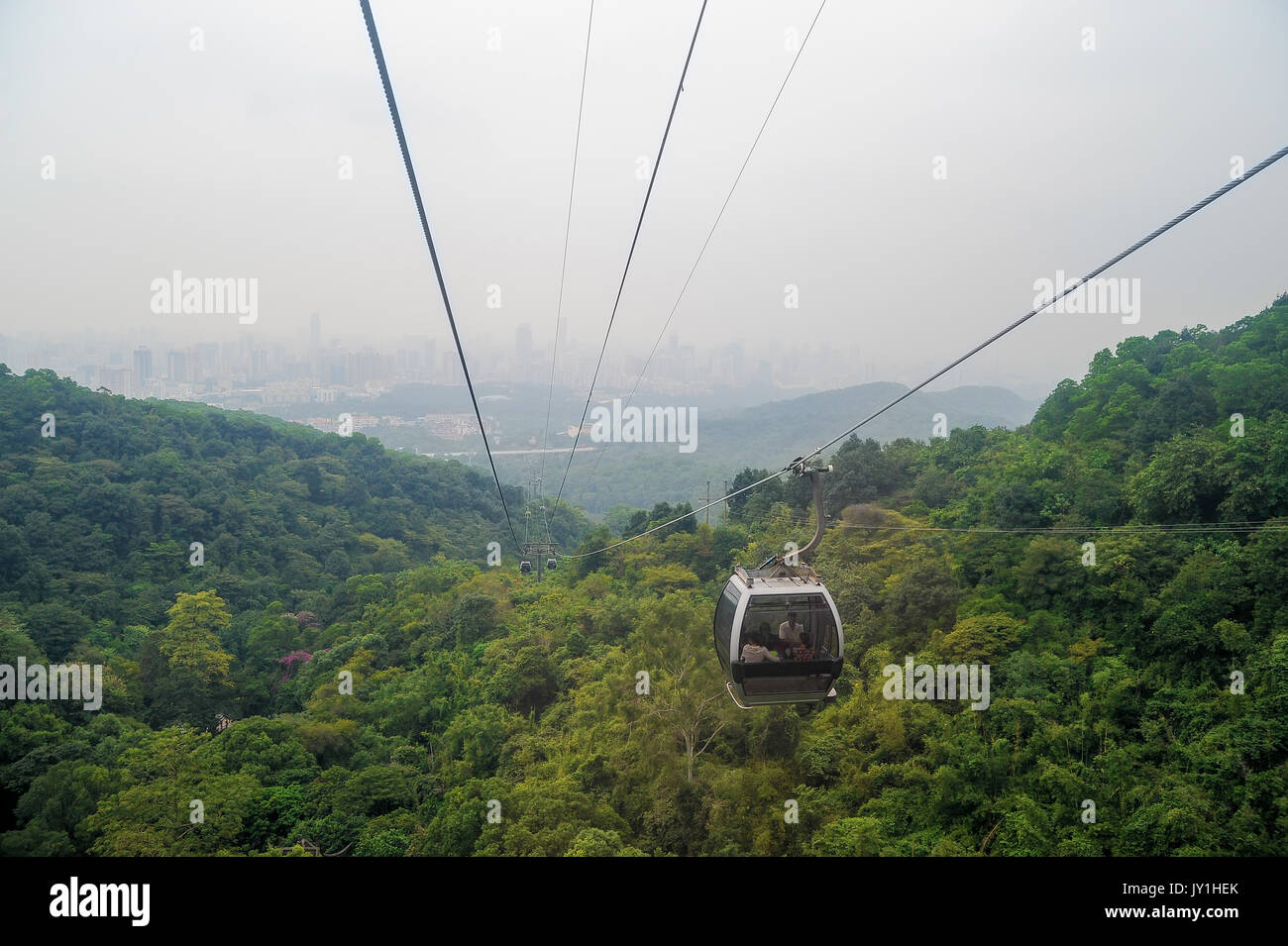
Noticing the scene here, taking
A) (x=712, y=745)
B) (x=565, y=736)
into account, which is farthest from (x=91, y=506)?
(x=712, y=745)

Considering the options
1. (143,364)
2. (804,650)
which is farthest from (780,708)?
(143,364)

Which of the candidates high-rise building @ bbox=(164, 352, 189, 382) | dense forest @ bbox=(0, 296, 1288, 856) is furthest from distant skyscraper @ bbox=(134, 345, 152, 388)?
dense forest @ bbox=(0, 296, 1288, 856)

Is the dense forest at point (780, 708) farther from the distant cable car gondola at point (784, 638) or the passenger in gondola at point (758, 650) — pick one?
the passenger in gondola at point (758, 650)

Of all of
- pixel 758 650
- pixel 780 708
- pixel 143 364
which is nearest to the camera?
pixel 758 650

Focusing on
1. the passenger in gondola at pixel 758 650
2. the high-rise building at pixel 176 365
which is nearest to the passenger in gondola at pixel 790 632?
the passenger in gondola at pixel 758 650

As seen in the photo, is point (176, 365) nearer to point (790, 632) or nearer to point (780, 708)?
point (780, 708)

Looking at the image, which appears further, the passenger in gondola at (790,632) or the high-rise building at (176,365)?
the high-rise building at (176,365)
